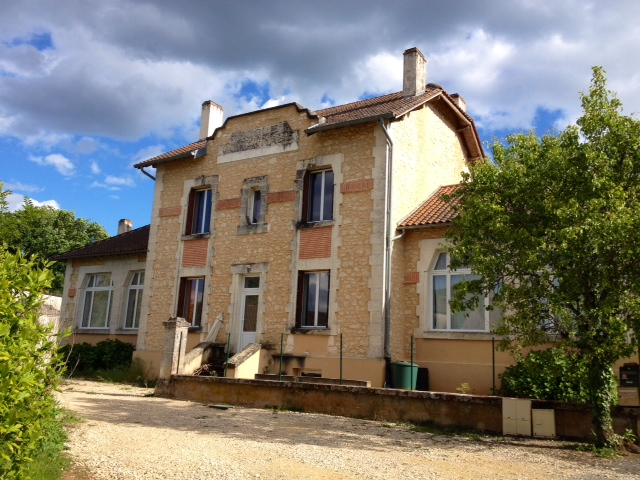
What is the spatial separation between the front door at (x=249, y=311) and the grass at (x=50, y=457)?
8086 mm

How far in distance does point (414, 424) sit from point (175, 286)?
356 inches

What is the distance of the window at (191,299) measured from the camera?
16297mm

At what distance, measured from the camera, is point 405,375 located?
12281 millimetres

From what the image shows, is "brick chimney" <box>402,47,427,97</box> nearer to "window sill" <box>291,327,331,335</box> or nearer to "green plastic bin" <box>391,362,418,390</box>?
"window sill" <box>291,327,331,335</box>

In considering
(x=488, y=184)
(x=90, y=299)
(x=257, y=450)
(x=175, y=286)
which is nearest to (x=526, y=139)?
(x=488, y=184)

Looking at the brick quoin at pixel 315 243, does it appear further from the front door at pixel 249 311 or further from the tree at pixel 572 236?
the tree at pixel 572 236

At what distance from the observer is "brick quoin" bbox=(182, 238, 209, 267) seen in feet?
53.6

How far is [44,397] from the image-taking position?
4.79 metres

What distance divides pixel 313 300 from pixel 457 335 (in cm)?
353

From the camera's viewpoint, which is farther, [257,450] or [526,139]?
[526,139]

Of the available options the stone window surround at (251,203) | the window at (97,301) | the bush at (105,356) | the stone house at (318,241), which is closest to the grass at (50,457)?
the stone house at (318,241)

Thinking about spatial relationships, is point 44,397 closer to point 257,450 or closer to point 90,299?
A: point 257,450

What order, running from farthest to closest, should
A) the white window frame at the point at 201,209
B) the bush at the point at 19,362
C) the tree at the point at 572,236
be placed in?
the white window frame at the point at 201,209
the tree at the point at 572,236
the bush at the point at 19,362

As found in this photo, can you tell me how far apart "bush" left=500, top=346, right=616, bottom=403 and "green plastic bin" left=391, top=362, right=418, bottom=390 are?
176 centimetres
